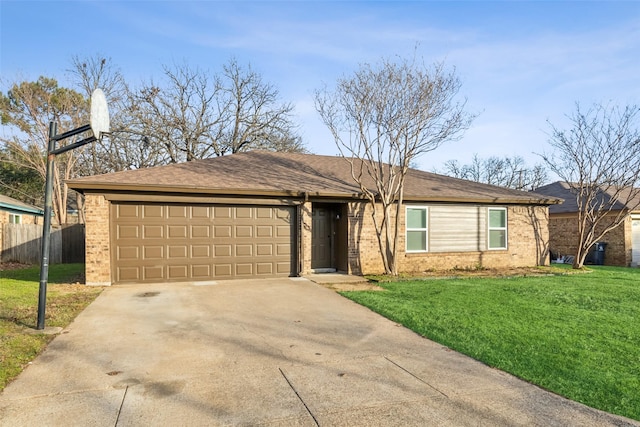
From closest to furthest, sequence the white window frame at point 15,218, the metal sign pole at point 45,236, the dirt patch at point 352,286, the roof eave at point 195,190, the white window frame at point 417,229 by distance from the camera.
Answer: the metal sign pole at point 45,236 → the dirt patch at point 352,286 → the roof eave at point 195,190 → the white window frame at point 417,229 → the white window frame at point 15,218

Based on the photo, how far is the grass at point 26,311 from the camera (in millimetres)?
4723

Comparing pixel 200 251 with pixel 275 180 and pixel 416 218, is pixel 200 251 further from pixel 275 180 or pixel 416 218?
pixel 416 218

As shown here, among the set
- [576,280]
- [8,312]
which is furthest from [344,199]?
[8,312]

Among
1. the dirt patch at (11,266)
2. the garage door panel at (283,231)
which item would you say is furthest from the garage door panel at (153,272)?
the dirt patch at (11,266)

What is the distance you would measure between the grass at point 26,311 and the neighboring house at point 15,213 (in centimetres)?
868

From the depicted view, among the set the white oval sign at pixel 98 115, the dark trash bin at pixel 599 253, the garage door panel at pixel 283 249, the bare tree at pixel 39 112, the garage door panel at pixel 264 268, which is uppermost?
the bare tree at pixel 39 112

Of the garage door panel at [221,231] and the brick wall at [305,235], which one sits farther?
the brick wall at [305,235]

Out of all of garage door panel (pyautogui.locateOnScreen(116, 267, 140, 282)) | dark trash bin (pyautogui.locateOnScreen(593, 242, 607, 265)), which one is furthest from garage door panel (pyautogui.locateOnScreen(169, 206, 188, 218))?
dark trash bin (pyautogui.locateOnScreen(593, 242, 607, 265))

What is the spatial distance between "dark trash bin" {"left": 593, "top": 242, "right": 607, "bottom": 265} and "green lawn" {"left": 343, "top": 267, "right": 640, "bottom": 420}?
31.1 feet

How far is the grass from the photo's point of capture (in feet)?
15.5

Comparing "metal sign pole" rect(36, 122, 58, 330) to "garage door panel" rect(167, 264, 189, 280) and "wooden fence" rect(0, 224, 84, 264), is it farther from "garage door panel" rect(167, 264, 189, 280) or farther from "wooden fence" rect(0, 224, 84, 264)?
"wooden fence" rect(0, 224, 84, 264)

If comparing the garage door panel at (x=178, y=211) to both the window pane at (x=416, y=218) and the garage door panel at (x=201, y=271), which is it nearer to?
the garage door panel at (x=201, y=271)

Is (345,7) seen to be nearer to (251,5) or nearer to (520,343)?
(251,5)

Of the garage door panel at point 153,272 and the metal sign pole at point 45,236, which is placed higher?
the metal sign pole at point 45,236
